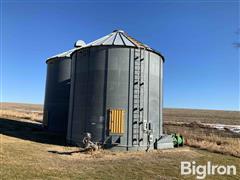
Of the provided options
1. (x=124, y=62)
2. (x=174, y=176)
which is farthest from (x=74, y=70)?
(x=174, y=176)

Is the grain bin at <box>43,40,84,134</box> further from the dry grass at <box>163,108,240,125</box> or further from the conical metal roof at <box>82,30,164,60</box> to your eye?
the dry grass at <box>163,108,240,125</box>

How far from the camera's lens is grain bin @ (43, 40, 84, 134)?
24281 millimetres

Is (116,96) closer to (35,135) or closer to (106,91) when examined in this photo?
(106,91)

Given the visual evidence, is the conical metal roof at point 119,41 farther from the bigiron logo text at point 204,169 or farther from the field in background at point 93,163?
the bigiron logo text at point 204,169

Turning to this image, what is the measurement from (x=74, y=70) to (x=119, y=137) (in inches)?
229

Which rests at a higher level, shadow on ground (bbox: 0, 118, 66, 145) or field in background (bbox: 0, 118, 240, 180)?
shadow on ground (bbox: 0, 118, 66, 145)

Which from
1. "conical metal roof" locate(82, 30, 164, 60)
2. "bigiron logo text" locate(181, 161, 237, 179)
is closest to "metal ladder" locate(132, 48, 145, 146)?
"conical metal roof" locate(82, 30, 164, 60)

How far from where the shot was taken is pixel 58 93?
81.1 feet

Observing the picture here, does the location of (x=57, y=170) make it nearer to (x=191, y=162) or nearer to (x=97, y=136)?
(x=97, y=136)

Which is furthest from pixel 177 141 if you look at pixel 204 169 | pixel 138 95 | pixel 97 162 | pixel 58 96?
pixel 58 96

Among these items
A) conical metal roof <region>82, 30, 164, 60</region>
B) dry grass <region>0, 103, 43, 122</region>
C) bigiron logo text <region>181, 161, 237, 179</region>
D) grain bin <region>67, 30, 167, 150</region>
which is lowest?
bigiron logo text <region>181, 161, 237, 179</region>

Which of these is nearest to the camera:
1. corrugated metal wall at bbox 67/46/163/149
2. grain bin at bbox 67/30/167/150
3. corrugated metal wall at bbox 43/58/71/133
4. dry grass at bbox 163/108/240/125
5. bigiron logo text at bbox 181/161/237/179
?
bigiron logo text at bbox 181/161/237/179

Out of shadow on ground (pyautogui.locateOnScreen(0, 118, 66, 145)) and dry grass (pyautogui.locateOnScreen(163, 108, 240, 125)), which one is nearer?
shadow on ground (pyautogui.locateOnScreen(0, 118, 66, 145))

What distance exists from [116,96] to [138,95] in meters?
1.40
